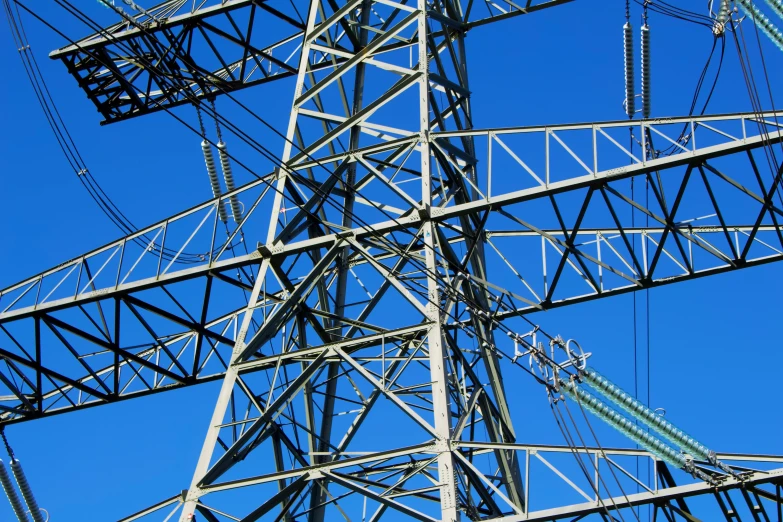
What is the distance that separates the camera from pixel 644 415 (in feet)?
53.1

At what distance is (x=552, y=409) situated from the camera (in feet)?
53.8

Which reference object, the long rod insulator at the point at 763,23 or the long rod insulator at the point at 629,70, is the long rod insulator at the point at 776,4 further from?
the long rod insulator at the point at 629,70

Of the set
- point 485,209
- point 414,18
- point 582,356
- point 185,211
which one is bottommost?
point 582,356

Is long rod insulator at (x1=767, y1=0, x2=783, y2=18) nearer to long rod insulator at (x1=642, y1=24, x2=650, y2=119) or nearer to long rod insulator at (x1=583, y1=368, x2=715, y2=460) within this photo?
long rod insulator at (x1=642, y1=24, x2=650, y2=119)

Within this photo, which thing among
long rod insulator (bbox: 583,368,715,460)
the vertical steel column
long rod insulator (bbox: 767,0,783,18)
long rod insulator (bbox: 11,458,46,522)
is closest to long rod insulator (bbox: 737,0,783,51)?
long rod insulator (bbox: 767,0,783,18)

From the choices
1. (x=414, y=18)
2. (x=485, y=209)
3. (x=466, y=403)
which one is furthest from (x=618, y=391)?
(x=414, y=18)

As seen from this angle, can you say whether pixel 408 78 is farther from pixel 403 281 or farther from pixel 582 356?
pixel 582 356

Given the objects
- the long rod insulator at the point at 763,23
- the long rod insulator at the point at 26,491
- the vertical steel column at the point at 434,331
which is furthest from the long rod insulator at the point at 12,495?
the long rod insulator at the point at 763,23

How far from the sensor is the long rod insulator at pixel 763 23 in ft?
78.1

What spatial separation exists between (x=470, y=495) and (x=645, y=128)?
5.97 meters

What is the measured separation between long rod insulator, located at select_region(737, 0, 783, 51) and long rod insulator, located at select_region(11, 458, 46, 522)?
16.1m

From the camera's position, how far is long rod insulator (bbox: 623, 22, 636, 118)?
2452 centimetres

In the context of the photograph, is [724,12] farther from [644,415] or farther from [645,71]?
[644,415]

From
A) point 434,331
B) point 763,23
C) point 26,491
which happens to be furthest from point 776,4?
point 26,491
